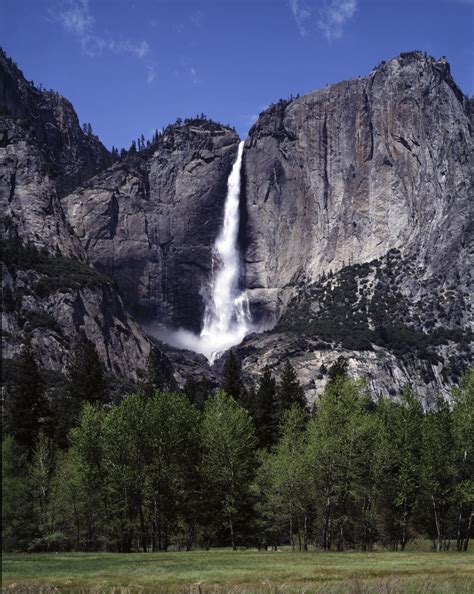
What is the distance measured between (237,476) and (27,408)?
72.3ft

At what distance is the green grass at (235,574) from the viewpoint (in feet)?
76.3

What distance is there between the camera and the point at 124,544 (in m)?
52.9

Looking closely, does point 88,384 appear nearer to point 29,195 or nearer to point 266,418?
point 266,418

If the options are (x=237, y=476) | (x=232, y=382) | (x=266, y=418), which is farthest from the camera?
(x=232, y=382)

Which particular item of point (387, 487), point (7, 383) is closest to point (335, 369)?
point (387, 487)

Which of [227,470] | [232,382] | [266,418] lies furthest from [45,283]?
[227,470]

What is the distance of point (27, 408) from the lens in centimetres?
6619

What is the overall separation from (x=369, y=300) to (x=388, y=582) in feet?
556

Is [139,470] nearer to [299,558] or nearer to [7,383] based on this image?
[299,558]

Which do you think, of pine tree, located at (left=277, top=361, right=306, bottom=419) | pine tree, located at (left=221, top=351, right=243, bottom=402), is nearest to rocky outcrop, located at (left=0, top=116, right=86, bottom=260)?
pine tree, located at (left=221, top=351, right=243, bottom=402)

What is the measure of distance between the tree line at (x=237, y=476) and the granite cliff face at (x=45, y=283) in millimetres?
74607

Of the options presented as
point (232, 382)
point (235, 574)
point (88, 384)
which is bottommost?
point (235, 574)

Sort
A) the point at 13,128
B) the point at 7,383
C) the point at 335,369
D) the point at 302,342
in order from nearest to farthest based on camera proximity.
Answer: the point at 335,369, the point at 7,383, the point at 302,342, the point at 13,128

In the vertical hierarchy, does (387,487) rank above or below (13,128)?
below
